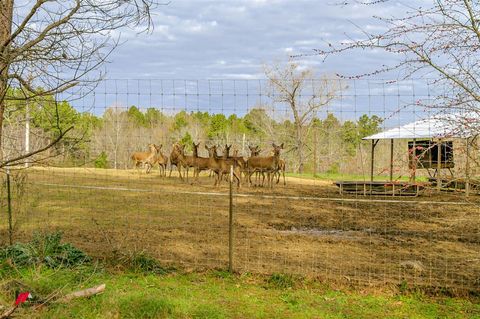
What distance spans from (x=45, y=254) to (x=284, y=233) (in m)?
4.58

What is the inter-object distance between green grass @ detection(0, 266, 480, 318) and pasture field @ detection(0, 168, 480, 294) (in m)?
0.36

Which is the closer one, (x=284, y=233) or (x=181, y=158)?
(x=284, y=233)

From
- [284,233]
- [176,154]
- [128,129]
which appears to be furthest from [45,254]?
[176,154]

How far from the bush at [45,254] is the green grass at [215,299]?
0.25 m

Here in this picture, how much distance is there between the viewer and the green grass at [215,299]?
530 cm

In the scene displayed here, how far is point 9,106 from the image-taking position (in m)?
5.08

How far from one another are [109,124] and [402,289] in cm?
939

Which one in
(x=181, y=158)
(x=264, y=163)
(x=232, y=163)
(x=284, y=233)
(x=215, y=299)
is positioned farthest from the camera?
(x=181, y=158)

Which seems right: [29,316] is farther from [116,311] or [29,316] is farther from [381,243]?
[381,243]

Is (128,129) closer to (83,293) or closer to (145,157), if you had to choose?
(83,293)

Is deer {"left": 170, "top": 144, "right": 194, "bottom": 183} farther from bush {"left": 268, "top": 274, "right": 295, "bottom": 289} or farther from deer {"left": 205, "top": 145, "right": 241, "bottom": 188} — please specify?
bush {"left": 268, "top": 274, "right": 295, "bottom": 289}

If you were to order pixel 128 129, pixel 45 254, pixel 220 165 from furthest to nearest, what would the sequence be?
1. pixel 220 165
2. pixel 128 129
3. pixel 45 254

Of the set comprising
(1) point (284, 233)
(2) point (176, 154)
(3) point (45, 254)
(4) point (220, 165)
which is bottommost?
(1) point (284, 233)

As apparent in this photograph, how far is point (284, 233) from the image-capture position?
9.88 metres
